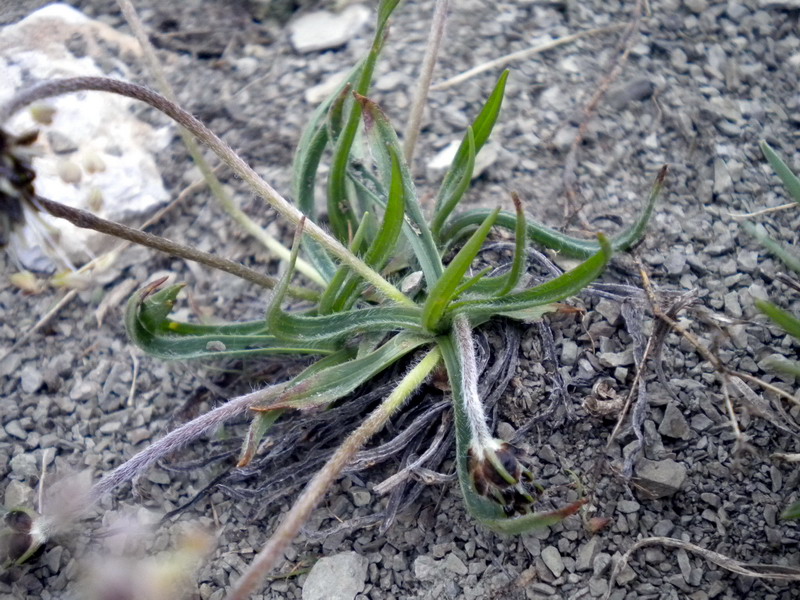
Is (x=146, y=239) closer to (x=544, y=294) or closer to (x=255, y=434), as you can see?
(x=255, y=434)

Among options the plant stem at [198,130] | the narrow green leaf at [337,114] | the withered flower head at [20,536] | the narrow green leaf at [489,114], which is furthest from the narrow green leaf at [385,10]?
the withered flower head at [20,536]

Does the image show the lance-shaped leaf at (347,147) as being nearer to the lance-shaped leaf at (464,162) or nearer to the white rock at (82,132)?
the lance-shaped leaf at (464,162)

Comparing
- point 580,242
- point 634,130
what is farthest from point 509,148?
point 580,242

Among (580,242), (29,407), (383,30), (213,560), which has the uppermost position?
(383,30)

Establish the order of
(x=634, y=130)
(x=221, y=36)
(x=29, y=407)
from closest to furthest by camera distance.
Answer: (x=29, y=407) → (x=634, y=130) → (x=221, y=36)

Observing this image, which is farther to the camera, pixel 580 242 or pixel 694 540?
pixel 580 242

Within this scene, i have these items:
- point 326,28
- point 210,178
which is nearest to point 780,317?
point 210,178

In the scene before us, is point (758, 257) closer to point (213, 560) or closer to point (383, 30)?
point (383, 30)
